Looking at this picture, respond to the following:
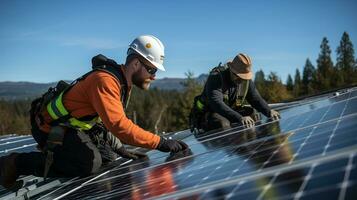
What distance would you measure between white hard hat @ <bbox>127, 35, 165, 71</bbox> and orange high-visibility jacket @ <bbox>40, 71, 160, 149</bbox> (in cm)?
56

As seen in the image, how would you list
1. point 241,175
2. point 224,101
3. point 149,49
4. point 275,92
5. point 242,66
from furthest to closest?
point 275,92 → point 224,101 → point 242,66 → point 149,49 → point 241,175

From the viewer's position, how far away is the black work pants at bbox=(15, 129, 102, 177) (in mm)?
4969

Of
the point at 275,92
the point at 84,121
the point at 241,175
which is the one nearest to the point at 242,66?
the point at 84,121

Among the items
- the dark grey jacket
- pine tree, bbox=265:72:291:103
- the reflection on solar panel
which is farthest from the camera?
pine tree, bbox=265:72:291:103

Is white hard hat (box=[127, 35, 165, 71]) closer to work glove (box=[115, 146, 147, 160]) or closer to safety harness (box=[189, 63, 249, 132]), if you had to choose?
work glove (box=[115, 146, 147, 160])

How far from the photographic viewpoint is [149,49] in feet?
17.1

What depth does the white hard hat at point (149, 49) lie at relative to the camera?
205 inches

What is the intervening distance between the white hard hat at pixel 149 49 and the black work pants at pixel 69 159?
1.10m

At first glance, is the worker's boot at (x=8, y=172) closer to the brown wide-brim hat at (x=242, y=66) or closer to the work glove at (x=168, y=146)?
the work glove at (x=168, y=146)

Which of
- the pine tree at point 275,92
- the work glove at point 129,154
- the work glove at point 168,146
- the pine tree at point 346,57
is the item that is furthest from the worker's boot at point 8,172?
the pine tree at point 346,57

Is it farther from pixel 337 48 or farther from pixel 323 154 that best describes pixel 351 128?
pixel 337 48

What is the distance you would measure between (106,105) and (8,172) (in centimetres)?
139

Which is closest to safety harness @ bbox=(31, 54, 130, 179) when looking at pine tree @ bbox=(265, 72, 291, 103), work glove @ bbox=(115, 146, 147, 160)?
work glove @ bbox=(115, 146, 147, 160)

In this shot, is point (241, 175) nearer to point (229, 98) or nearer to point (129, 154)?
point (129, 154)
